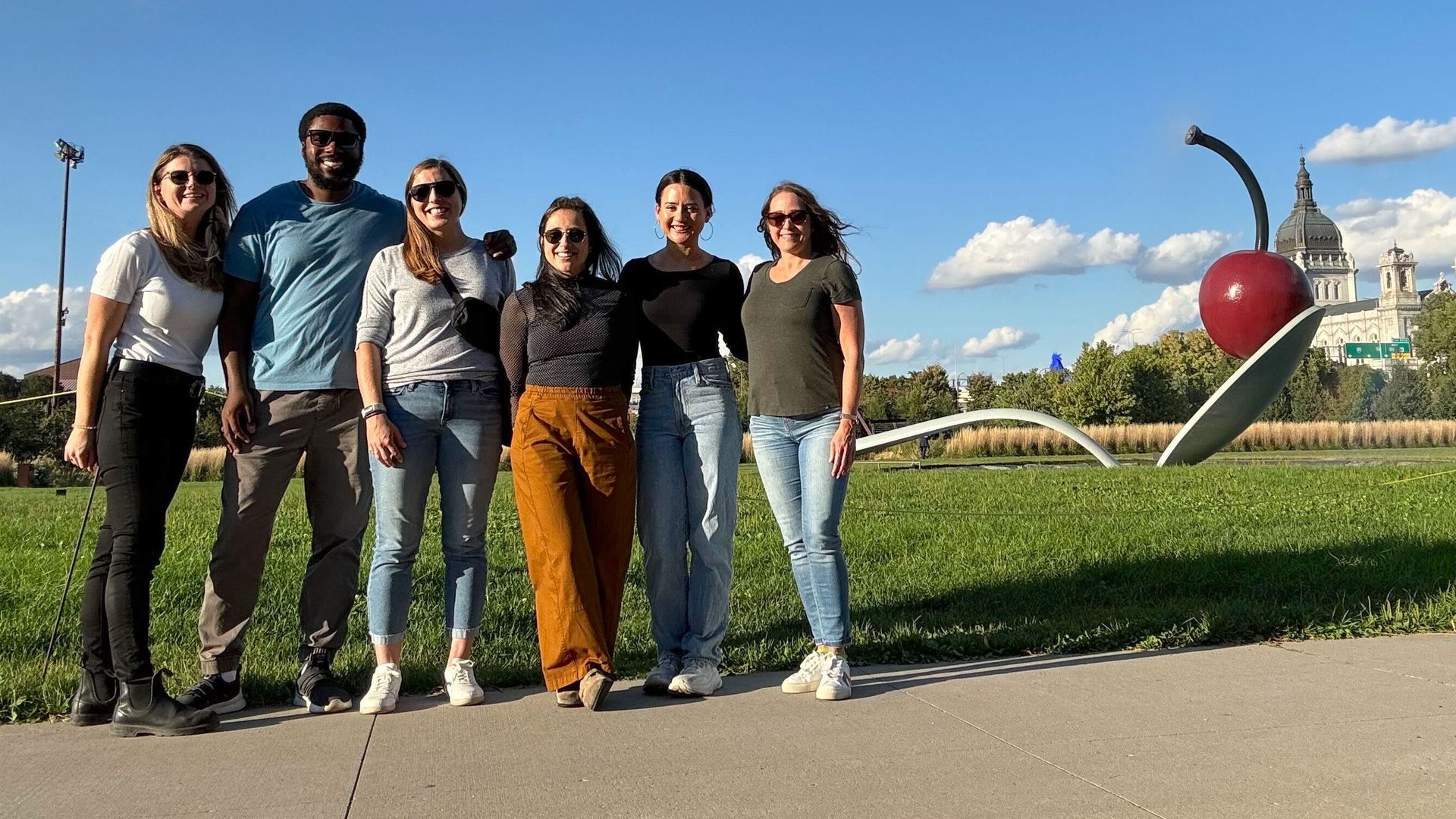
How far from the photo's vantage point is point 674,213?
446cm

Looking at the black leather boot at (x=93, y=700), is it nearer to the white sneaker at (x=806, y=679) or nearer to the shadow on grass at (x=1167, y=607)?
the white sneaker at (x=806, y=679)

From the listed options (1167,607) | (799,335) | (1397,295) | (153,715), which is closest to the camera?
(153,715)

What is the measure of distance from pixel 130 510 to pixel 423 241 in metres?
1.38

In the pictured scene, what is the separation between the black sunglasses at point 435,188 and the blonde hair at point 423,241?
39mm

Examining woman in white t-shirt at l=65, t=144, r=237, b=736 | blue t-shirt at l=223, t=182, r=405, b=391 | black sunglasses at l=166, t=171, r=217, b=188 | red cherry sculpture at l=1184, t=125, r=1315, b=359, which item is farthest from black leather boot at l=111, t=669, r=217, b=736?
red cherry sculpture at l=1184, t=125, r=1315, b=359

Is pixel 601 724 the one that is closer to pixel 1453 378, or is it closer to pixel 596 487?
pixel 596 487

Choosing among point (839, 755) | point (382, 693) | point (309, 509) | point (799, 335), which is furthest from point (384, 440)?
point (839, 755)

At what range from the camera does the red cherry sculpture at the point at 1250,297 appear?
1434cm

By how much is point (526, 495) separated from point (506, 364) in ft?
1.65

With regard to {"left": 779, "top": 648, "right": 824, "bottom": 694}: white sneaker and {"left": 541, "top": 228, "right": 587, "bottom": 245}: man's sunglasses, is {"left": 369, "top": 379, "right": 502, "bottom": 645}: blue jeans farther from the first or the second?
{"left": 779, "top": 648, "right": 824, "bottom": 694}: white sneaker

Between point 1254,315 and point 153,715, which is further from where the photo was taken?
point 1254,315

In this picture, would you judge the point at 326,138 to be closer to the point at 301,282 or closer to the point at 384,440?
the point at 301,282

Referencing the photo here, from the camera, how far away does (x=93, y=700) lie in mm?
3963

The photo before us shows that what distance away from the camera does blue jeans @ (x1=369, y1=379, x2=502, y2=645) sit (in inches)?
165
